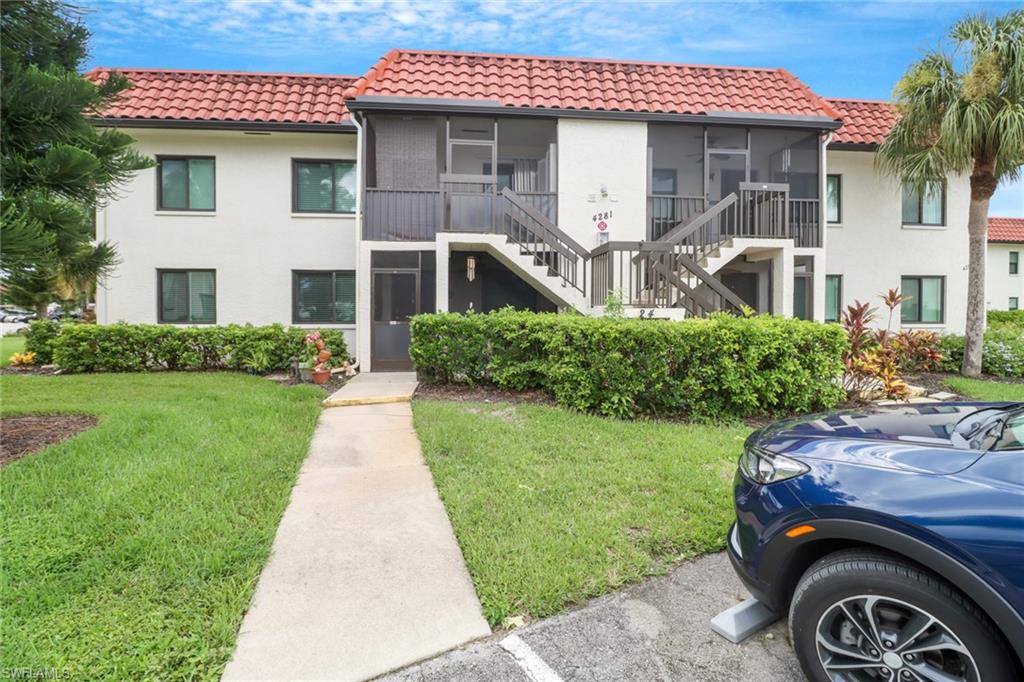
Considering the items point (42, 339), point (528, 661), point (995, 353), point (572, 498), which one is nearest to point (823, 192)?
point (995, 353)

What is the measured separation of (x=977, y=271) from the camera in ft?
37.2

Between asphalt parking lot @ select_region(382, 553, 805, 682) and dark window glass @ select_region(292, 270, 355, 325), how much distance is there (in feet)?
38.3

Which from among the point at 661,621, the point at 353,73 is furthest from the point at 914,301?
the point at 353,73

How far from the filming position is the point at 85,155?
193 inches

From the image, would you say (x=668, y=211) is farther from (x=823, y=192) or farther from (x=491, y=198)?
(x=491, y=198)

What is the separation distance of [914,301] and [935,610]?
16206 millimetres

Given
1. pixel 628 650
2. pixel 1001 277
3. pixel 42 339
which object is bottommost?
Result: pixel 628 650

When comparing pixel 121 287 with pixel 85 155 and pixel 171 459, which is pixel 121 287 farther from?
pixel 171 459

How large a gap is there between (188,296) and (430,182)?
6.87 meters

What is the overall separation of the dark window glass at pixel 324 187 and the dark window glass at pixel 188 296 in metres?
2.99

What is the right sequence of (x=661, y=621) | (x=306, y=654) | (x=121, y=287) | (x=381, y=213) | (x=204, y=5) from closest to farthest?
(x=306, y=654) < (x=661, y=621) < (x=204, y=5) < (x=381, y=213) < (x=121, y=287)

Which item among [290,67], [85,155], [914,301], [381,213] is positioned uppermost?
[290,67]

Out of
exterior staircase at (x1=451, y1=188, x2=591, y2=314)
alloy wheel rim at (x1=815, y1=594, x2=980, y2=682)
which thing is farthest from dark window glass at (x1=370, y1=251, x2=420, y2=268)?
alloy wheel rim at (x1=815, y1=594, x2=980, y2=682)

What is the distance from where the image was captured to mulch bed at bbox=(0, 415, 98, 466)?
16.9 feet
